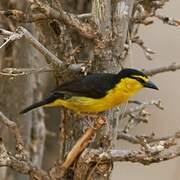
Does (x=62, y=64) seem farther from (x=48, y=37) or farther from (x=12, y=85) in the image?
(x=12, y=85)

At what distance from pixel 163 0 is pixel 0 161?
966 mm

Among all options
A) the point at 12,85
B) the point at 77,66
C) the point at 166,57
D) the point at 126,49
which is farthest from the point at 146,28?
the point at 77,66

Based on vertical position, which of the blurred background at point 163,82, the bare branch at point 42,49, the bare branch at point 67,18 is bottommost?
the blurred background at point 163,82

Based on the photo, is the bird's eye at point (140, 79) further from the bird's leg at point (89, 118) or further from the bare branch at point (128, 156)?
the bare branch at point (128, 156)

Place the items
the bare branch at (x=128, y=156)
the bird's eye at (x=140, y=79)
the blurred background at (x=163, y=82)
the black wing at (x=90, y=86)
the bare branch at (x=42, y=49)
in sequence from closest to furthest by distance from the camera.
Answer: the bare branch at (x=128, y=156)
the bare branch at (x=42, y=49)
the black wing at (x=90, y=86)
the bird's eye at (x=140, y=79)
the blurred background at (x=163, y=82)

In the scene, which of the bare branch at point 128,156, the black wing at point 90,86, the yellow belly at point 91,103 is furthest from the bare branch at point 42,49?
the bare branch at point 128,156

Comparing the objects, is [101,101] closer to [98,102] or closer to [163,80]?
[98,102]

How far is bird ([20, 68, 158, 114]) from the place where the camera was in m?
2.15

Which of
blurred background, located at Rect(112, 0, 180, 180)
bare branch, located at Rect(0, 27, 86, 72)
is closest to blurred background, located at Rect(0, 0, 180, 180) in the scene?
blurred background, located at Rect(112, 0, 180, 180)

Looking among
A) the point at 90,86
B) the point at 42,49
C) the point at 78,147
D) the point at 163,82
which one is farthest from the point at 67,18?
the point at 163,82

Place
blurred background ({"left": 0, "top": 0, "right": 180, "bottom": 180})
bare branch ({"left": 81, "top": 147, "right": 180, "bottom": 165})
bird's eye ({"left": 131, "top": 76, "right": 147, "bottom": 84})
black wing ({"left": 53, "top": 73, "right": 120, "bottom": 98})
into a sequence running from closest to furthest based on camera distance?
bare branch ({"left": 81, "top": 147, "right": 180, "bottom": 165}) < black wing ({"left": 53, "top": 73, "right": 120, "bottom": 98}) < bird's eye ({"left": 131, "top": 76, "right": 147, "bottom": 84}) < blurred background ({"left": 0, "top": 0, "right": 180, "bottom": 180})

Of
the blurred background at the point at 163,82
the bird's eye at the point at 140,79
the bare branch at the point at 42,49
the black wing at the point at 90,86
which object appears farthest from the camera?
the blurred background at the point at 163,82

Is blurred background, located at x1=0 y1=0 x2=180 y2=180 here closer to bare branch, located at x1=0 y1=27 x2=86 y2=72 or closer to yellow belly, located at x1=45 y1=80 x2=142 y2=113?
yellow belly, located at x1=45 y1=80 x2=142 y2=113

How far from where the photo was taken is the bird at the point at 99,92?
215cm
